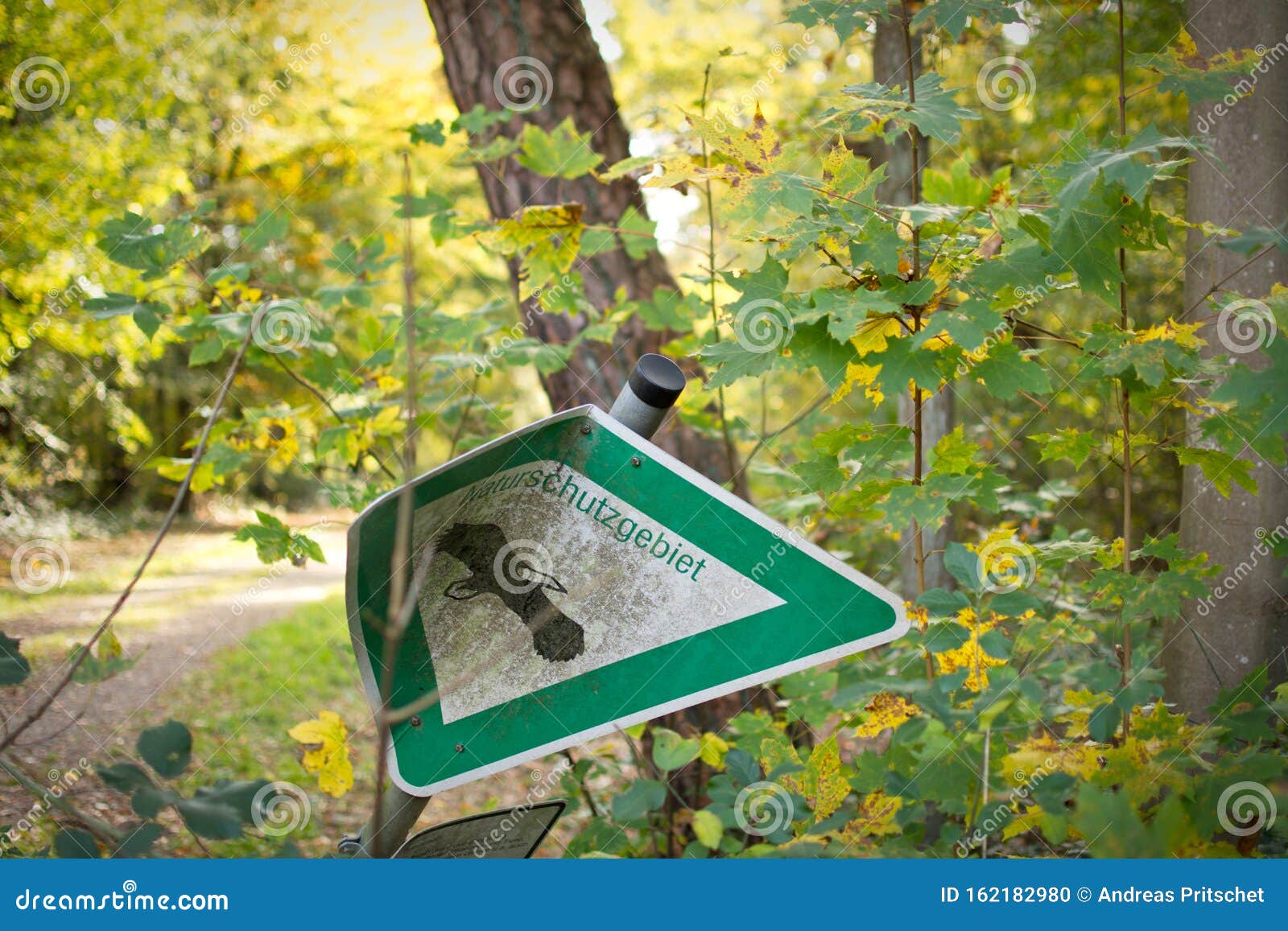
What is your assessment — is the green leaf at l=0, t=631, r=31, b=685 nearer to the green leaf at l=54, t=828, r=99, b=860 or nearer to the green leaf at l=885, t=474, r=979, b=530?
the green leaf at l=54, t=828, r=99, b=860

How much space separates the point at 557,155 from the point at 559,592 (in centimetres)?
152

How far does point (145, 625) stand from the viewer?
7.98 m

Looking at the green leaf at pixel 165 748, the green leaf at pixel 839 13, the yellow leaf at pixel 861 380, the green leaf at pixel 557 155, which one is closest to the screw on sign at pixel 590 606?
the green leaf at pixel 165 748

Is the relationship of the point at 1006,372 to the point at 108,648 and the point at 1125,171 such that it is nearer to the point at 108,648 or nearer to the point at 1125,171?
the point at 1125,171

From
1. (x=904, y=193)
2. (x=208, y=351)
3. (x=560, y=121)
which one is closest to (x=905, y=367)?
(x=208, y=351)

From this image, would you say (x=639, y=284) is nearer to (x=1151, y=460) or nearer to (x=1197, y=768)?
(x=1197, y=768)

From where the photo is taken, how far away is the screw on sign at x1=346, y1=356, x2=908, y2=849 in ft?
3.80

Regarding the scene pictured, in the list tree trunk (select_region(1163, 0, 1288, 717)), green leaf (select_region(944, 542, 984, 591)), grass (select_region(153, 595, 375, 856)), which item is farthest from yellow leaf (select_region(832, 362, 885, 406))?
grass (select_region(153, 595, 375, 856))

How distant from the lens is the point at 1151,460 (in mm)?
5746

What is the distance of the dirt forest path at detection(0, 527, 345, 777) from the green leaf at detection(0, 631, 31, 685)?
18cm

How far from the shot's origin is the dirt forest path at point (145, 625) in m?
4.04

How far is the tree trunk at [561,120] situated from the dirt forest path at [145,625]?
3.58 feet

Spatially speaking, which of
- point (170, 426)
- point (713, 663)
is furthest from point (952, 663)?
point (170, 426)

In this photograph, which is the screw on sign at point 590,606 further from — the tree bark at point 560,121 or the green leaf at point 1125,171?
the tree bark at point 560,121
